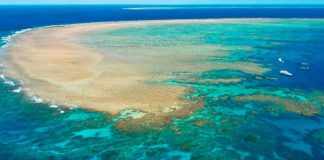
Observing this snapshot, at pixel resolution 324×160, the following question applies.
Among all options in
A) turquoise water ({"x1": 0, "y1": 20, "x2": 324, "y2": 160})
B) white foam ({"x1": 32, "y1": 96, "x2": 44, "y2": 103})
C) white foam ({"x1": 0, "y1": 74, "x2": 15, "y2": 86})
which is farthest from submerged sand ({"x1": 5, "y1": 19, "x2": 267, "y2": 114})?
turquoise water ({"x1": 0, "y1": 20, "x2": 324, "y2": 160})

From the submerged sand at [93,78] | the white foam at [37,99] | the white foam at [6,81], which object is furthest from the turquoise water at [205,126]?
the submerged sand at [93,78]

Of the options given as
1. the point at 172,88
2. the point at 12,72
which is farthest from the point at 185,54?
the point at 12,72

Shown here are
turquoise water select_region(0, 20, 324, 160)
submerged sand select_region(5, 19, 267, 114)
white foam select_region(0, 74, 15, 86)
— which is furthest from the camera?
white foam select_region(0, 74, 15, 86)

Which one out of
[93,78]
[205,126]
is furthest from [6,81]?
[205,126]

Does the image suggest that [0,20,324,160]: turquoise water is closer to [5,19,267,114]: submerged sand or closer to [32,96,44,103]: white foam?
[32,96,44,103]: white foam

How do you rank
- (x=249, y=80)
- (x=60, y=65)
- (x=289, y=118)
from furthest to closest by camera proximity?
(x=60, y=65)
(x=249, y=80)
(x=289, y=118)

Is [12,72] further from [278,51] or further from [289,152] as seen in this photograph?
[278,51]

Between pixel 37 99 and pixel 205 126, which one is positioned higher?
pixel 37 99

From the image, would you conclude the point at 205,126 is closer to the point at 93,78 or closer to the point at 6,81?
the point at 93,78

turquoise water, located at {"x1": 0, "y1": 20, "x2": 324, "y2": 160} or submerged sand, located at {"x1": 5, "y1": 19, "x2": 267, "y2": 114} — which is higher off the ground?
submerged sand, located at {"x1": 5, "y1": 19, "x2": 267, "y2": 114}
